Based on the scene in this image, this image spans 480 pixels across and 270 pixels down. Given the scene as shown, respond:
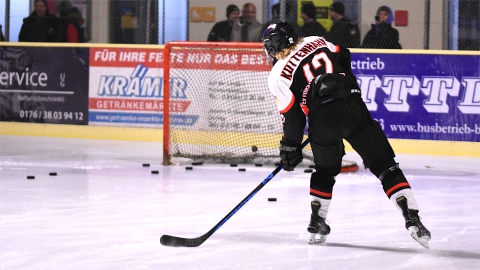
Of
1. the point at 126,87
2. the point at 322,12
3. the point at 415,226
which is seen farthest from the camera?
the point at 126,87

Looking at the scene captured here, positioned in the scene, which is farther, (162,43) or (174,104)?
(162,43)

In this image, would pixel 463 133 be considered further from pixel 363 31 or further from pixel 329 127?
pixel 329 127

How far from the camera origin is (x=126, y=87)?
9.36 m

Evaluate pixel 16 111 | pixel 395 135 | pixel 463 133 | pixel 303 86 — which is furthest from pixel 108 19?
pixel 303 86

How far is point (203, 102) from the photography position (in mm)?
8367

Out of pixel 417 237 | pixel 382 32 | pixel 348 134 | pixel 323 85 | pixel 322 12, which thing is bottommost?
pixel 417 237

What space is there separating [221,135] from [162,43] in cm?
179

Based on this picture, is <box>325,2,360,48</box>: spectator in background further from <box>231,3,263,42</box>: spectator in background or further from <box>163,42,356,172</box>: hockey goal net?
<box>163,42,356,172</box>: hockey goal net

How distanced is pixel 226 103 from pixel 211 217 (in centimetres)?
344

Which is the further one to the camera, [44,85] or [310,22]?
[44,85]

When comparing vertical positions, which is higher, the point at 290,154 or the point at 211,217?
the point at 290,154

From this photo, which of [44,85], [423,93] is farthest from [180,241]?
[44,85]

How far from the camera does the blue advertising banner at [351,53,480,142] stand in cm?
825

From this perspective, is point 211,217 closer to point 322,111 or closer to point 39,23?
point 322,111
